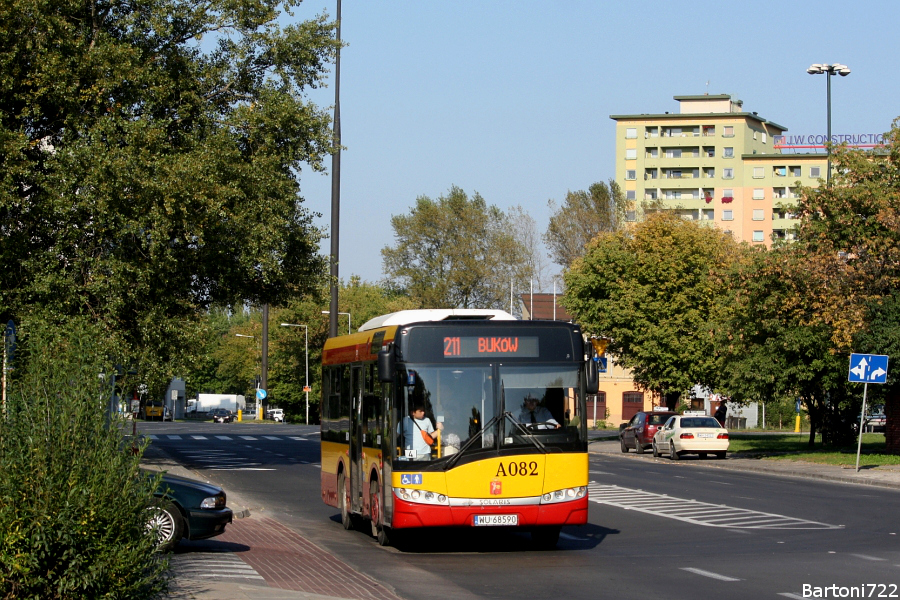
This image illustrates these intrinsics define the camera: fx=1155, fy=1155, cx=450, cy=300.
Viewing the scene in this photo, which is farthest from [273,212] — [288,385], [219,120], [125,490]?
[288,385]

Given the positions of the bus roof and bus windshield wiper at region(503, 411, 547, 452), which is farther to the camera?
the bus roof

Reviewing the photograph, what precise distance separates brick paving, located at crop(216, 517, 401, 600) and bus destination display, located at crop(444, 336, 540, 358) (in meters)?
2.82

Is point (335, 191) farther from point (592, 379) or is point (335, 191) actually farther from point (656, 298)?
point (592, 379)

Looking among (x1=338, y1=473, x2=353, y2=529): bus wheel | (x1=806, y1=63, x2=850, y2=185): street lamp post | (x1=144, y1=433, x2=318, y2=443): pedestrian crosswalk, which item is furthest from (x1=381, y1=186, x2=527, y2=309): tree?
(x1=338, y1=473, x2=353, y2=529): bus wheel

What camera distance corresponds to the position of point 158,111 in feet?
86.3

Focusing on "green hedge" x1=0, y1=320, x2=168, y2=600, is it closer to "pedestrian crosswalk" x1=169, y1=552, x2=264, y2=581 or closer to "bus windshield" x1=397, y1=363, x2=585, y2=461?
"pedestrian crosswalk" x1=169, y1=552, x2=264, y2=581

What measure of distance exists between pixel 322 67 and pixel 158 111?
482cm

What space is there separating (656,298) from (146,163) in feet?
100

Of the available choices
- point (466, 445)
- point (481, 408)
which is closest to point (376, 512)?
point (466, 445)

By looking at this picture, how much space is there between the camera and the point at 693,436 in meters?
Result: 38.0

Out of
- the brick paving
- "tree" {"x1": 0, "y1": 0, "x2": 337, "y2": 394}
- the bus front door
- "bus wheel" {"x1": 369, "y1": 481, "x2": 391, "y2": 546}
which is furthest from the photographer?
"tree" {"x1": 0, "y1": 0, "x2": 337, "y2": 394}

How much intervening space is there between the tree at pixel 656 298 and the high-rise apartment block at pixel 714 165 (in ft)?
221

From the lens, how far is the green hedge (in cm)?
707

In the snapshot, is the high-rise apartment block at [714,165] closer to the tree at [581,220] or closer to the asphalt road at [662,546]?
the tree at [581,220]
